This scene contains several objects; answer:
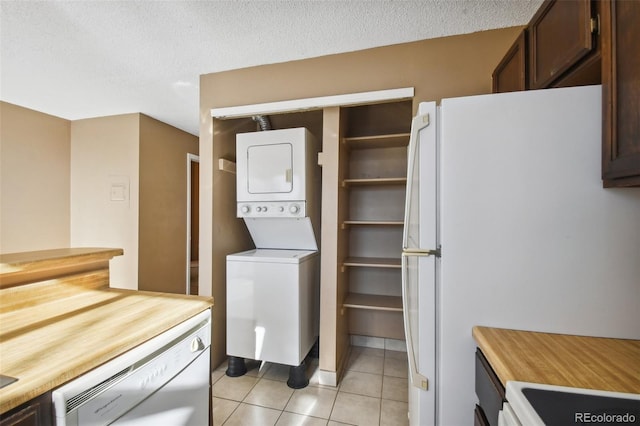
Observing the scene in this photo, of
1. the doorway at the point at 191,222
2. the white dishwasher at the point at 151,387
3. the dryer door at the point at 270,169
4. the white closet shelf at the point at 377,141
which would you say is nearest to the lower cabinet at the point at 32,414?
the white dishwasher at the point at 151,387

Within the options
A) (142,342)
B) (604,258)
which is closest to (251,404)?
(142,342)

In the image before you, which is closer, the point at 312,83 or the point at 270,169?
the point at 312,83

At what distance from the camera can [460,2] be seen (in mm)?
1593

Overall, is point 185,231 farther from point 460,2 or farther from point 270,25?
point 460,2

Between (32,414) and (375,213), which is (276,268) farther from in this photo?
(32,414)

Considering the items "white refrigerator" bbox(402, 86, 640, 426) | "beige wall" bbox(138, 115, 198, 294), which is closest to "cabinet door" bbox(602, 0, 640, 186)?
"white refrigerator" bbox(402, 86, 640, 426)

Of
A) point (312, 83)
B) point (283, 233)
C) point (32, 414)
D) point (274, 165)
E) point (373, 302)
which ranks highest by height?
point (312, 83)

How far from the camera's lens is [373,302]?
8.11 ft

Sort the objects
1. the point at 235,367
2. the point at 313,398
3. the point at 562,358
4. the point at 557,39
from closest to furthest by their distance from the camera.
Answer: the point at 562,358
the point at 557,39
the point at 313,398
the point at 235,367

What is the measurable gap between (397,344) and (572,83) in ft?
7.96

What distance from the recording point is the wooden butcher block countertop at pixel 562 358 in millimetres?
739

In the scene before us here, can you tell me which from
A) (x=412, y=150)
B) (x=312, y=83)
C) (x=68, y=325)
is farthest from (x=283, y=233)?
(x=68, y=325)

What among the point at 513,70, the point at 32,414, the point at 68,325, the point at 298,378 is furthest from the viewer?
the point at 298,378

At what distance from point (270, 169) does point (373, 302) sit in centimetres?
145
